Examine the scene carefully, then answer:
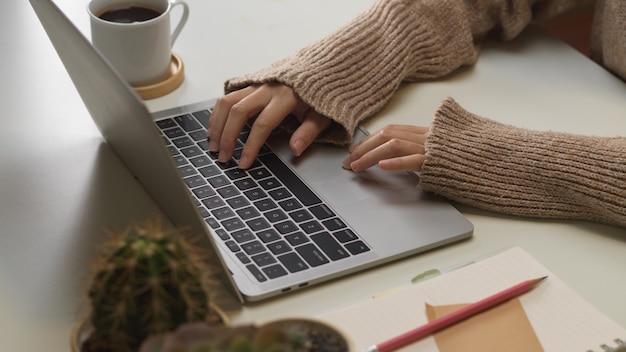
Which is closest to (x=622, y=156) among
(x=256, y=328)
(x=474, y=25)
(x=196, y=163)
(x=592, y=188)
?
(x=592, y=188)

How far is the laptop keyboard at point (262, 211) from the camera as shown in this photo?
2.49 feet

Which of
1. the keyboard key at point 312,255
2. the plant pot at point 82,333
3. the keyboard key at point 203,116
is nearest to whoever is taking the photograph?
the plant pot at point 82,333

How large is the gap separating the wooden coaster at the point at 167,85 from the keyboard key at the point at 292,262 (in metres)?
0.34

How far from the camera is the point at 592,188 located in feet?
2.75

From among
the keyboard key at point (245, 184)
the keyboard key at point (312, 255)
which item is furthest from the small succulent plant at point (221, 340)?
the keyboard key at point (245, 184)

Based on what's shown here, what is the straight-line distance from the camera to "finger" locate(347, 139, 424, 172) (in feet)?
2.89

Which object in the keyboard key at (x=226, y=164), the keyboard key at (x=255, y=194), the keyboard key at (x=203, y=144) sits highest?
the keyboard key at (x=255, y=194)

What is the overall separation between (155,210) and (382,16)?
428mm

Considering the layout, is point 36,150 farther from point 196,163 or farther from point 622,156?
point 622,156

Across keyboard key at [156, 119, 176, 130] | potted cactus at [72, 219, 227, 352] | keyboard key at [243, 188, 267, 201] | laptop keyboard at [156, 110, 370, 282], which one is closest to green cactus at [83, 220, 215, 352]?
potted cactus at [72, 219, 227, 352]

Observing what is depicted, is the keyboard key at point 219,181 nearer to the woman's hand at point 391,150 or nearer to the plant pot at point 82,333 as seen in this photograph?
the woman's hand at point 391,150

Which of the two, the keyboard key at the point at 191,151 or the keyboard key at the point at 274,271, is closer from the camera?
the keyboard key at the point at 274,271

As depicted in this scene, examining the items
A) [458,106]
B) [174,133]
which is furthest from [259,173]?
[458,106]

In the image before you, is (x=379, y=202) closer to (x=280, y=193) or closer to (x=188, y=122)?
(x=280, y=193)
